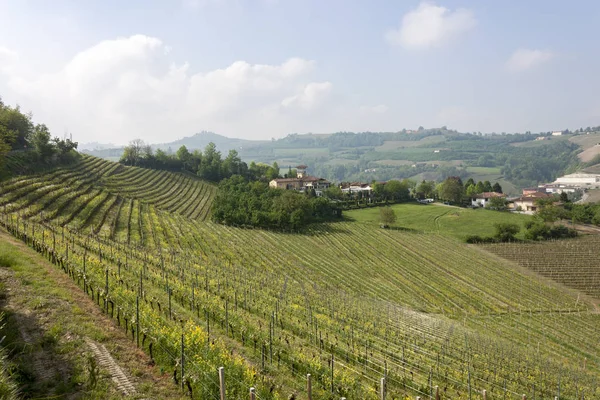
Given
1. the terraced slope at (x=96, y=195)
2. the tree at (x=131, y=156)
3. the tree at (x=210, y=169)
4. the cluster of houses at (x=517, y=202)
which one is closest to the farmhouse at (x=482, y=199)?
the cluster of houses at (x=517, y=202)

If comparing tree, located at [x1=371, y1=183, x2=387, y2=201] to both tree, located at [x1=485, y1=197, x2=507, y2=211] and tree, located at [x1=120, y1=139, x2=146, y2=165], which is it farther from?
tree, located at [x1=120, y1=139, x2=146, y2=165]

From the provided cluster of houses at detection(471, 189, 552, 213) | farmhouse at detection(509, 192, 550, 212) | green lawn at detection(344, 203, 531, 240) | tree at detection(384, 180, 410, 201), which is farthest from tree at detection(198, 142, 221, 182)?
farmhouse at detection(509, 192, 550, 212)

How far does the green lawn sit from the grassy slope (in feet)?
295

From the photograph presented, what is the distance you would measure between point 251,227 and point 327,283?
129 feet

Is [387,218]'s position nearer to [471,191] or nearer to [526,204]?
[526,204]

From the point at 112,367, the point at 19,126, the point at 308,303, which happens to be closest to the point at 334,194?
the point at 19,126

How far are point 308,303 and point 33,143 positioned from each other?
76799mm

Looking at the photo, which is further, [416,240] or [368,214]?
[368,214]

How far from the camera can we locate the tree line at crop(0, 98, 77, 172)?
73.5m

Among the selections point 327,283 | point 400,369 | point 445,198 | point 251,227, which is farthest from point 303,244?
point 445,198

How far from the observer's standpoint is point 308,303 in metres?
30.0

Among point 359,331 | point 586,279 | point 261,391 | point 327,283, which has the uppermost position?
point 261,391

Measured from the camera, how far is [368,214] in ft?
374

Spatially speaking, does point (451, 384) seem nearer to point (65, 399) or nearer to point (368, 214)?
point (65, 399)
